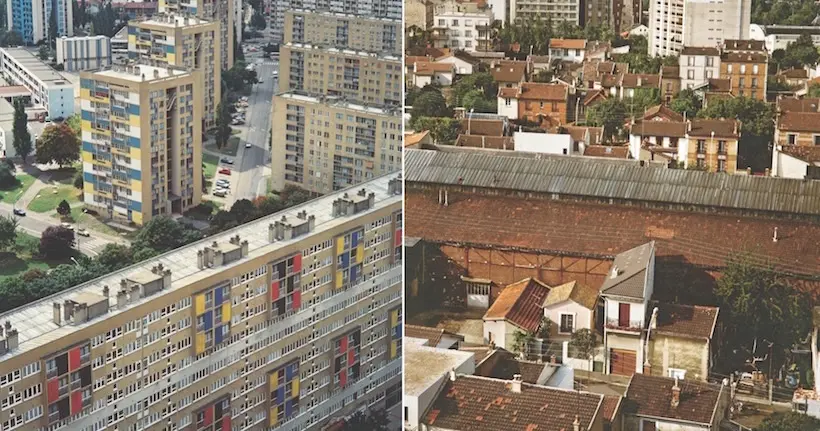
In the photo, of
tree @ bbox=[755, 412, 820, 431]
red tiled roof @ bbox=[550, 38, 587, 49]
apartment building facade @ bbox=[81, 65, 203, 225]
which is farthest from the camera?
apartment building facade @ bbox=[81, 65, 203, 225]

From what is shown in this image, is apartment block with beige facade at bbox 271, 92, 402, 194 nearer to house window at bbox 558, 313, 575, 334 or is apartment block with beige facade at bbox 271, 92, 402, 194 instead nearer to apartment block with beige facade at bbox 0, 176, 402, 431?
apartment block with beige facade at bbox 0, 176, 402, 431

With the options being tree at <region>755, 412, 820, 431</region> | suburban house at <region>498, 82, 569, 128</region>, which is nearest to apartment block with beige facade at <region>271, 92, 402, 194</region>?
suburban house at <region>498, 82, 569, 128</region>

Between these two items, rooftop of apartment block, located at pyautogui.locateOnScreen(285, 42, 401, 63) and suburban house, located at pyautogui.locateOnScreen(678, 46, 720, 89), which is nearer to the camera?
suburban house, located at pyautogui.locateOnScreen(678, 46, 720, 89)

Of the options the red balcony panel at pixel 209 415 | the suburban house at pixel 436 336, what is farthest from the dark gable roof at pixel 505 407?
the red balcony panel at pixel 209 415

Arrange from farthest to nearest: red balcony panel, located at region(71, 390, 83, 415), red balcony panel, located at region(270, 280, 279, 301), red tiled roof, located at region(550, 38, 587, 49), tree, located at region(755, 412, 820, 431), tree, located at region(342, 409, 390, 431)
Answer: tree, located at region(342, 409, 390, 431)
red balcony panel, located at region(270, 280, 279, 301)
red balcony panel, located at region(71, 390, 83, 415)
red tiled roof, located at region(550, 38, 587, 49)
tree, located at region(755, 412, 820, 431)

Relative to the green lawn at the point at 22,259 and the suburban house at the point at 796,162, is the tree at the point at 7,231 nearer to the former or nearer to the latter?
the green lawn at the point at 22,259

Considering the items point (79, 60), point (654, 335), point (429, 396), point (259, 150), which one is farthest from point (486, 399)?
point (259, 150)
